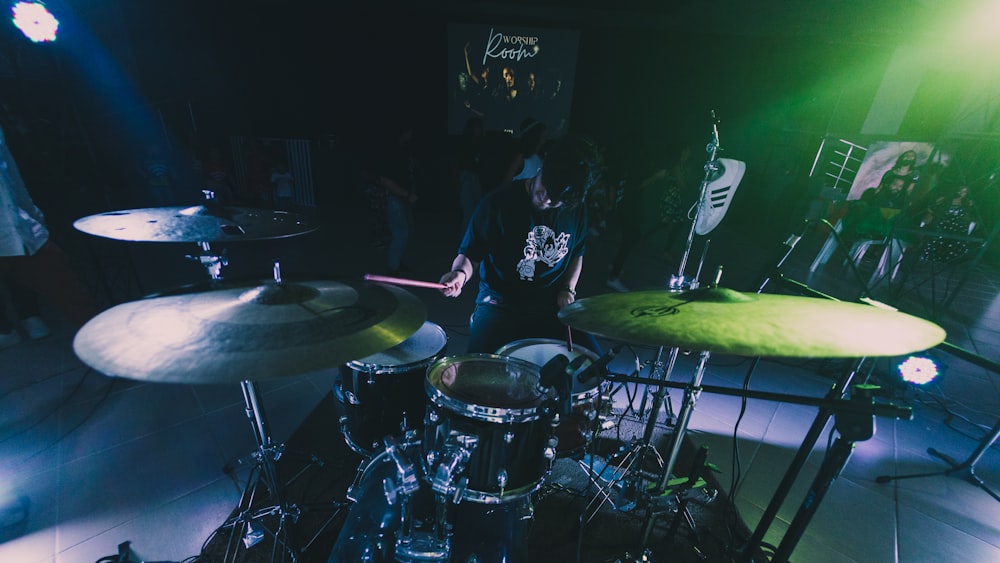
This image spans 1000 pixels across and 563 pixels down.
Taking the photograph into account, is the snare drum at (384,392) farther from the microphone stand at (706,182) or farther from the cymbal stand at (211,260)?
the microphone stand at (706,182)

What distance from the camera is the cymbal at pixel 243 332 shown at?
0.87m

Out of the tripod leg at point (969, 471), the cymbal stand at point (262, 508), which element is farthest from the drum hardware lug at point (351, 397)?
the tripod leg at point (969, 471)

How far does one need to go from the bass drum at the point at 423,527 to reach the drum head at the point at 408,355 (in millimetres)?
367

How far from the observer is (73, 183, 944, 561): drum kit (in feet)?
3.05

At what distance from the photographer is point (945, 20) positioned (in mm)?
5801

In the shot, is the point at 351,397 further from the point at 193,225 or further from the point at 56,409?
the point at 56,409

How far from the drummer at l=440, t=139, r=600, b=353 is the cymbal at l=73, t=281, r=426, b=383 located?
3.11ft

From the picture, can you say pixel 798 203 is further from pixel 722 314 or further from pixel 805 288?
pixel 722 314

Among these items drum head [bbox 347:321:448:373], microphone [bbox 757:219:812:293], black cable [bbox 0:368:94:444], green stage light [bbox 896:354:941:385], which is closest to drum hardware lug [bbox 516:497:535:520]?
drum head [bbox 347:321:448:373]

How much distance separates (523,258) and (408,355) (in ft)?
2.86

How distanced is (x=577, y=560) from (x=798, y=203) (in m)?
9.12

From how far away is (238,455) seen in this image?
2162mm

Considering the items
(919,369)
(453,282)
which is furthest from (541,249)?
(919,369)

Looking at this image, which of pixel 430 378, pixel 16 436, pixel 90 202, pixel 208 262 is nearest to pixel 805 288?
pixel 430 378
